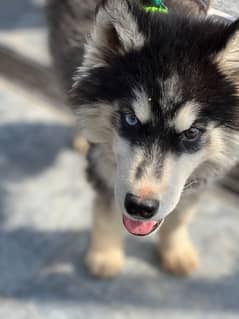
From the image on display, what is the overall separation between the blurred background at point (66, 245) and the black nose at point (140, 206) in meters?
0.85

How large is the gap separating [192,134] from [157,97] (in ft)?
0.55

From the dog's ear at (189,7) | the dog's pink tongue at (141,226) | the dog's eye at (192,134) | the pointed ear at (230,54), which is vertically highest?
the dog's ear at (189,7)

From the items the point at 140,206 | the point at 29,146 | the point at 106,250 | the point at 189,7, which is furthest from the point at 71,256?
the point at 189,7

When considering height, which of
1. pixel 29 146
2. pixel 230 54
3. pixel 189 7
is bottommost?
pixel 230 54

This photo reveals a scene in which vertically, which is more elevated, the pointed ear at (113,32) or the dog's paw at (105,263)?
the pointed ear at (113,32)

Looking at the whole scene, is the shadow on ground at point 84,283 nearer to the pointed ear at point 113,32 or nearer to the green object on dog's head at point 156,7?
the pointed ear at point 113,32

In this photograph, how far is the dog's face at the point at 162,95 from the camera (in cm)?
175

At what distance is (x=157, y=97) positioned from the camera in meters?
1.75

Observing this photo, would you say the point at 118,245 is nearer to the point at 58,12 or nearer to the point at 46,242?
the point at 46,242

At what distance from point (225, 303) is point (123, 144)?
107 cm

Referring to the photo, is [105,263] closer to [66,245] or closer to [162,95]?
[66,245]

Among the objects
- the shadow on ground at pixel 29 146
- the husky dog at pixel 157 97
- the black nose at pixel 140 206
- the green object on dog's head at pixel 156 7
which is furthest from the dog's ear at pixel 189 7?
the shadow on ground at pixel 29 146

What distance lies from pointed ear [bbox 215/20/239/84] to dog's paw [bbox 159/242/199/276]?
1.08 meters

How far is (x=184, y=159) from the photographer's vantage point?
1825 mm
